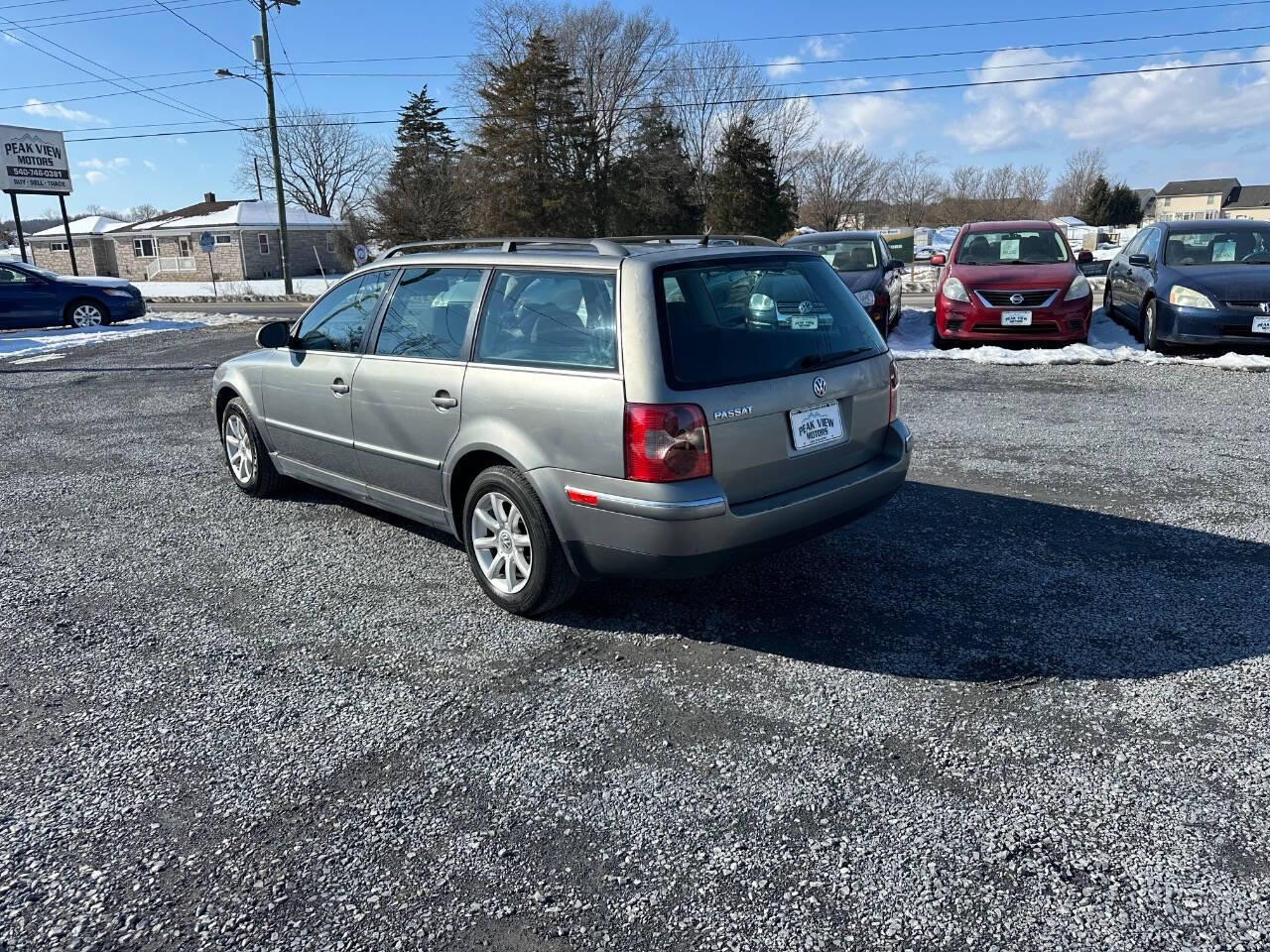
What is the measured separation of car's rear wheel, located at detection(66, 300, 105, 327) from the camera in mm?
18391

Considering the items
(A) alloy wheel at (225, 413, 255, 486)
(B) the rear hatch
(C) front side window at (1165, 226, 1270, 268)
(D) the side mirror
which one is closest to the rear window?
(B) the rear hatch

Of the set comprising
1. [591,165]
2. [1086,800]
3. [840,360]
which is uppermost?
[591,165]

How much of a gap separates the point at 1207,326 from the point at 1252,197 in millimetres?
117475

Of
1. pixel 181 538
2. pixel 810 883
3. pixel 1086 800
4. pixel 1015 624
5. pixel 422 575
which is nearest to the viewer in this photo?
pixel 810 883

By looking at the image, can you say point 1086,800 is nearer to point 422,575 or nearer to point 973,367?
point 422,575

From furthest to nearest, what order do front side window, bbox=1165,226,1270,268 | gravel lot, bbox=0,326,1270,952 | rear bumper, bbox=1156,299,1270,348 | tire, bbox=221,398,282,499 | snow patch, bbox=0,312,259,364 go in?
snow patch, bbox=0,312,259,364 < front side window, bbox=1165,226,1270,268 < rear bumper, bbox=1156,299,1270,348 < tire, bbox=221,398,282,499 < gravel lot, bbox=0,326,1270,952

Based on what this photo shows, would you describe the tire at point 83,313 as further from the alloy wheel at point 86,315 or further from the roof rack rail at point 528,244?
the roof rack rail at point 528,244

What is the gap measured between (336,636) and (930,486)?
3875mm

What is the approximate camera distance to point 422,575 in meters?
4.55

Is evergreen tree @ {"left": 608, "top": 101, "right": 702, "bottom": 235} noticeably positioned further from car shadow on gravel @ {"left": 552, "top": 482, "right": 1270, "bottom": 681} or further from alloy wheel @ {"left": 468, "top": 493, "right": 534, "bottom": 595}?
alloy wheel @ {"left": 468, "top": 493, "right": 534, "bottom": 595}

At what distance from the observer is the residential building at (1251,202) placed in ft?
329

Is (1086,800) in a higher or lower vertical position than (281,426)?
lower

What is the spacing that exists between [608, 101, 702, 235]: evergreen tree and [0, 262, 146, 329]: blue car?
28.4 meters

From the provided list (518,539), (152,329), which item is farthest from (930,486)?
(152,329)
